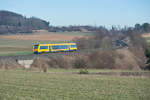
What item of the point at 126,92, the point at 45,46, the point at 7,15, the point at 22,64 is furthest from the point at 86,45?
the point at 7,15

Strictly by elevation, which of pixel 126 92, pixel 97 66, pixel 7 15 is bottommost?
pixel 97 66

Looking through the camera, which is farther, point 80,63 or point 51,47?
point 51,47

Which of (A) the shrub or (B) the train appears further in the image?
(B) the train

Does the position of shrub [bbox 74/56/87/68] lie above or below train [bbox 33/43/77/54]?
below

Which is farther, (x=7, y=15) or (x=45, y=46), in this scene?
(x=7, y=15)

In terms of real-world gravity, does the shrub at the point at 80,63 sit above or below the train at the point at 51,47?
below

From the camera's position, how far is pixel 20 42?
3302 inches

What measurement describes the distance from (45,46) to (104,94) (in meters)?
36.8

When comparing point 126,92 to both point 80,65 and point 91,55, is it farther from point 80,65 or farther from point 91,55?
point 91,55

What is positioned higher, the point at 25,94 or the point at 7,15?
the point at 7,15

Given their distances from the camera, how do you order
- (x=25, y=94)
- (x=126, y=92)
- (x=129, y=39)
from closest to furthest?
1. (x=25, y=94)
2. (x=126, y=92)
3. (x=129, y=39)

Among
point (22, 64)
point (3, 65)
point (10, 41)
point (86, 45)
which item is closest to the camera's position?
point (3, 65)

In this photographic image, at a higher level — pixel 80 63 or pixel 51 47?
pixel 51 47

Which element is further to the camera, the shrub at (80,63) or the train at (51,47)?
the train at (51,47)
